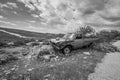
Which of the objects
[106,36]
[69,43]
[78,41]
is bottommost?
[69,43]

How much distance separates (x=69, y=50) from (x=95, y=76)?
9.98 feet

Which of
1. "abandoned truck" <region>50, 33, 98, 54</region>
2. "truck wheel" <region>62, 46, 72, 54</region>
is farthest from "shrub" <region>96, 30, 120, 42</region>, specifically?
"truck wheel" <region>62, 46, 72, 54</region>

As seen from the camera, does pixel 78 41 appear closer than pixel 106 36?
Yes

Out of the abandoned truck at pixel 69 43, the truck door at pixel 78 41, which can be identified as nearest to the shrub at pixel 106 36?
the abandoned truck at pixel 69 43

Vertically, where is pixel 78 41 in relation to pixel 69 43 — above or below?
above

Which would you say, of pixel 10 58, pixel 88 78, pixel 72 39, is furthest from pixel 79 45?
pixel 10 58

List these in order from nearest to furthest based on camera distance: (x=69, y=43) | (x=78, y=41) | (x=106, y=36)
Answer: (x=69, y=43) < (x=78, y=41) < (x=106, y=36)

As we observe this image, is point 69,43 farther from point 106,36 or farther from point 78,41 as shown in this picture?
point 106,36

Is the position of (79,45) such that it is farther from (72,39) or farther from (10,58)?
(10,58)

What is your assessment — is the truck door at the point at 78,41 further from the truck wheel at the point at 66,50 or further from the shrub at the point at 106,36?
the shrub at the point at 106,36

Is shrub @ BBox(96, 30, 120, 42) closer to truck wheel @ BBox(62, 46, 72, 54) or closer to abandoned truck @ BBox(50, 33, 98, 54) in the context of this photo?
abandoned truck @ BBox(50, 33, 98, 54)

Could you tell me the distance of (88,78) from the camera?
103 inches

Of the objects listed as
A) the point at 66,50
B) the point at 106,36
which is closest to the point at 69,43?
the point at 66,50

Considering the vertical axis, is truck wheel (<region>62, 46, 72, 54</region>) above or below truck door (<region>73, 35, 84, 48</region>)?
below
